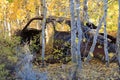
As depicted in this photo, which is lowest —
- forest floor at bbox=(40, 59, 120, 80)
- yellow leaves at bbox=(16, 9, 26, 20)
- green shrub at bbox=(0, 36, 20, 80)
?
forest floor at bbox=(40, 59, 120, 80)

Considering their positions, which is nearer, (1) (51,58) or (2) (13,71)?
(2) (13,71)

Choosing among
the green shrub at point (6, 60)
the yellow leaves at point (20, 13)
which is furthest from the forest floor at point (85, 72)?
the yellow leaves at point (20, 13)

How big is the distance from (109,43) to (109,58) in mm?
534

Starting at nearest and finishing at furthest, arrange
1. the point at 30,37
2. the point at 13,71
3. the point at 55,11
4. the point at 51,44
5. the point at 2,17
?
the point at 13,71 < the point at 51,44 < the point at 30,37 < the point at 55,11 < the point at 2,17

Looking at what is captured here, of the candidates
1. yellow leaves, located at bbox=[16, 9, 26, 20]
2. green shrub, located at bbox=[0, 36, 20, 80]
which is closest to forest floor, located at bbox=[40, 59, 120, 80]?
green shrub, located at bbox=[0, 36, 20, 80]

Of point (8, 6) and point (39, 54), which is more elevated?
point (8, 6)

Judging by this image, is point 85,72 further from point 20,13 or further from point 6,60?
point 20,13

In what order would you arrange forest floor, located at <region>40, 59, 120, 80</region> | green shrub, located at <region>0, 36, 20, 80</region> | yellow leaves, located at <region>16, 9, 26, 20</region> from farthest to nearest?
yellow leaves, located at <region>16, 9, 26, 20</region> → forest floor, located at <region>40, 59, 120, 80</region> → green shrub, located at <region>0, 36, 20, 80</region>

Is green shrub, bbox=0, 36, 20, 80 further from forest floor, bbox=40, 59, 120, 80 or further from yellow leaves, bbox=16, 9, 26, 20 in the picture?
yellow leaves, bbox=16, 9, 26, 20

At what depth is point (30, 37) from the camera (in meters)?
10.1

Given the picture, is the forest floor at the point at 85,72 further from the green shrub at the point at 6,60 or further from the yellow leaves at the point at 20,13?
the yellow leaves at the point at 20,13

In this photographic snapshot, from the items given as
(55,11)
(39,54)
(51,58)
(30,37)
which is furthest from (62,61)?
(55,11)

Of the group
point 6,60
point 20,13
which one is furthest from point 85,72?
point 20,13

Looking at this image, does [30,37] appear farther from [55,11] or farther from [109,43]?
[55,11]
